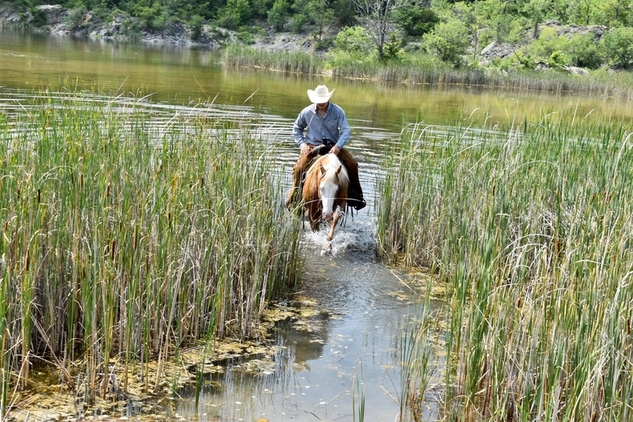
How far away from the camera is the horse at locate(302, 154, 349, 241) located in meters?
8.37

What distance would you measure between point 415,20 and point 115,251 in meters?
61.4

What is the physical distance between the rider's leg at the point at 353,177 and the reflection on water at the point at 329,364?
1.52 meters

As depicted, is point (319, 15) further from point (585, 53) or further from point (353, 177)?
point (353, 177)

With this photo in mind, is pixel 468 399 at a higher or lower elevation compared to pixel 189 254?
lower

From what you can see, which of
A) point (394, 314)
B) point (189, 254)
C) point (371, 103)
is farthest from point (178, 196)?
point (371, 103)

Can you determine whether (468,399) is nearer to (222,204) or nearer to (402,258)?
(222,204)

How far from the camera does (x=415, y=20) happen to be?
63.4 m

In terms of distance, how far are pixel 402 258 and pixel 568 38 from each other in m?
52.4

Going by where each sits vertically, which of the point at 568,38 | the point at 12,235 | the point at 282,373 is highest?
the point at 568,38

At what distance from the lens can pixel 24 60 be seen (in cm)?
2962

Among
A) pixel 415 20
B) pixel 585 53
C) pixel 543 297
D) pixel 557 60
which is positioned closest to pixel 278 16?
pixel 415 20

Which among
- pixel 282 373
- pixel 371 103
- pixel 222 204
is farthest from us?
pixel 371 103

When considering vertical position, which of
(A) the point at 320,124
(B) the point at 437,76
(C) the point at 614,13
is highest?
(C) the point at 614,13

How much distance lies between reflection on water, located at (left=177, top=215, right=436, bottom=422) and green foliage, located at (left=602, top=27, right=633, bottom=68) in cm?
4925
